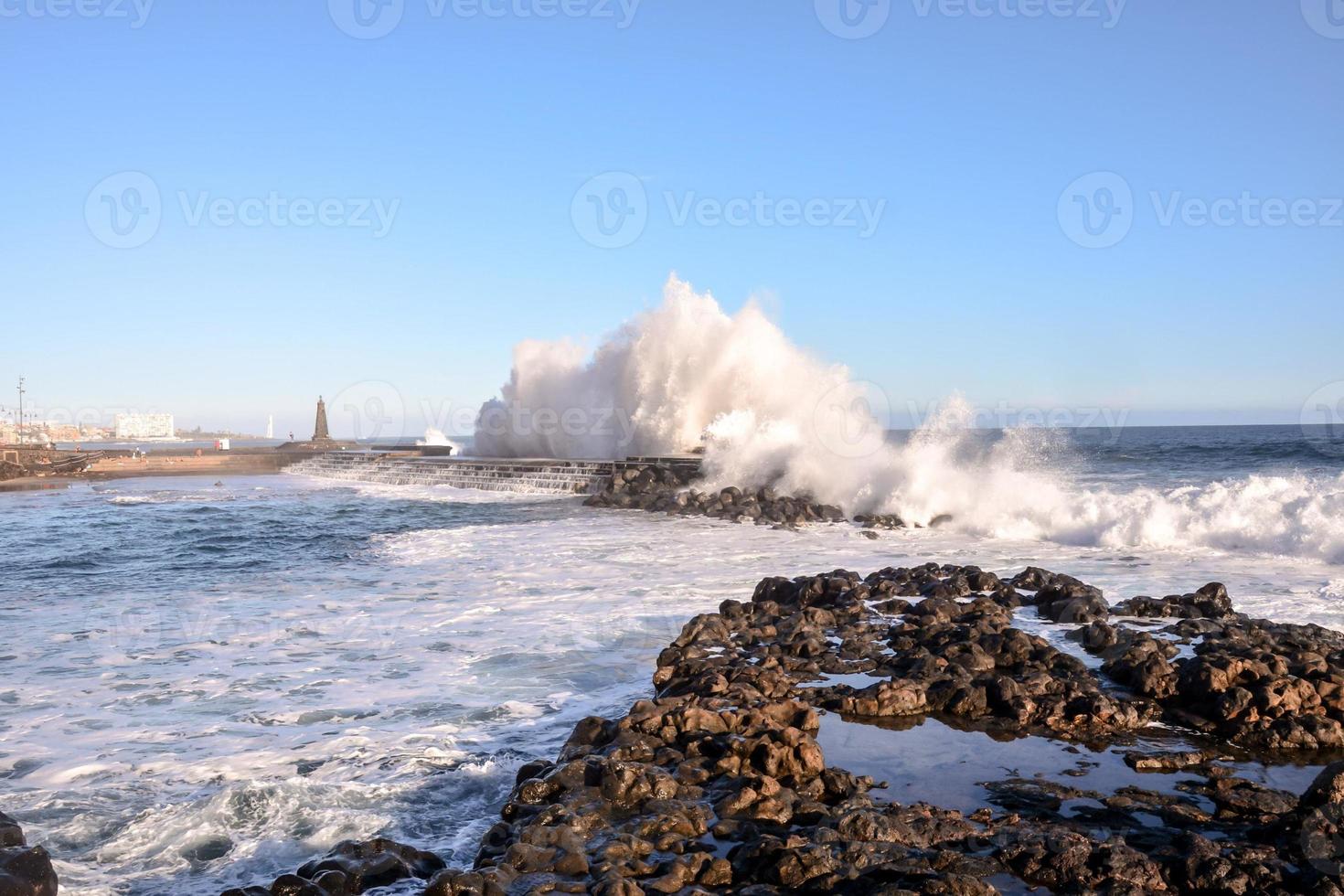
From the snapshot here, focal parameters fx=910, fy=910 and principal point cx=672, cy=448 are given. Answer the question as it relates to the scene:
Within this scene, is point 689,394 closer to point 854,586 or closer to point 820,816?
point 854,586

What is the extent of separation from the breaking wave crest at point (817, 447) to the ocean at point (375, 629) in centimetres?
11

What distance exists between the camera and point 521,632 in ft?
30.9

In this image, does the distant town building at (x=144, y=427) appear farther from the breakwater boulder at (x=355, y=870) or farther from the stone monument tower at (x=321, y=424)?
the breakwater boulder at (x=355, y=870)

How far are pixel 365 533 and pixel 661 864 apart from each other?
53.4 ft

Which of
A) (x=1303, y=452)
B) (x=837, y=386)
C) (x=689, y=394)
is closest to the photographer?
(x=837, y=386)

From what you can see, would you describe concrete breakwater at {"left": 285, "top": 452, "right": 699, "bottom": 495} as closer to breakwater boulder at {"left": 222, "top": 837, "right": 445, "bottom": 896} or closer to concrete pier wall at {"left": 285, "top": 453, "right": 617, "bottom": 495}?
concrete pier wall at {"left": 285, "top": 453, "right": 617, "bottom": 495}

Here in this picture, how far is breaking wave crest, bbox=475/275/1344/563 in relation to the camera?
49.6 ft

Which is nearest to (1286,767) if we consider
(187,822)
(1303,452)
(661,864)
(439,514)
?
(661,864)

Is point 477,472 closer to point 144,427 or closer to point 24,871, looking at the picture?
point 24,871

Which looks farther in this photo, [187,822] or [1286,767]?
[1286,767]

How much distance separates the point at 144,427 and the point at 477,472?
147848 millimetres

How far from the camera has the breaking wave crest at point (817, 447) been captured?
15.1 m

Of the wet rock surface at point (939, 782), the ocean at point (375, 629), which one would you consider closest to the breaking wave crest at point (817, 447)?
the ocean at point (375, 629)

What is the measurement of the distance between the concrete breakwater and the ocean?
6202 mm
